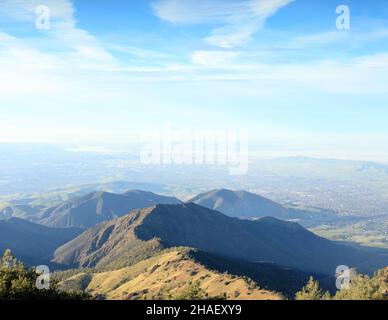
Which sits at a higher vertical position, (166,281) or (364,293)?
(364,293)

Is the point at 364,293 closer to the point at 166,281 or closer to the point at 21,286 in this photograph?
the point at 21,286

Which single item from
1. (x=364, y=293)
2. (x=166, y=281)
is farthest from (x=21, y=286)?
(x=166, y=281)

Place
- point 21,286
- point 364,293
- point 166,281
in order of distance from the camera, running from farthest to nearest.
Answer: point 166,281 → point 364,293 → point 21,286

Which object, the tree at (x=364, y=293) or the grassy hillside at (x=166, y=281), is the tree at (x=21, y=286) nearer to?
the grassy hillside at (x=166, y=281)

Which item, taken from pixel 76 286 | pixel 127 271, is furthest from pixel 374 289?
pixel 76 286

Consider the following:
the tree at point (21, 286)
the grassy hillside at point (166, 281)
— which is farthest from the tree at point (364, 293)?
the tree at point (21, 286)
